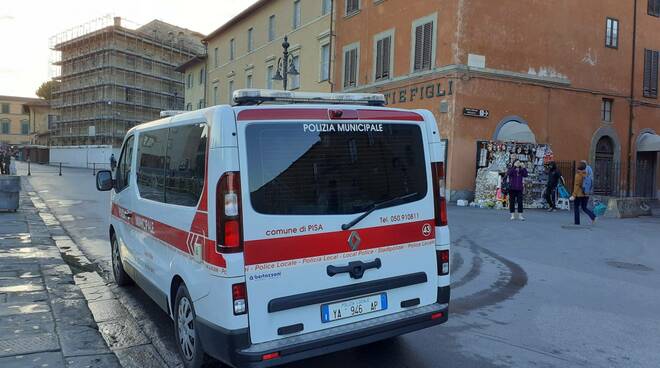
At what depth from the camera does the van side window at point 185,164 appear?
11.8 feet

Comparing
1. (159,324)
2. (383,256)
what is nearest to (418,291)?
(383,256)

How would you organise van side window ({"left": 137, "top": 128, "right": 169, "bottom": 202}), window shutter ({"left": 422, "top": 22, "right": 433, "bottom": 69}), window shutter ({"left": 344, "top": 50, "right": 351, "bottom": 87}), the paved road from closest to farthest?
the paved road < van side window ({"left": 137, "top": 128, "right": 169, "bottom": 202}) < window shutter ({"left": 422, "top": 22, "right": 433, "bottom": 69}) < window shutter ({"left": 344, "top": 50, "right": 351, "bottom": 87})

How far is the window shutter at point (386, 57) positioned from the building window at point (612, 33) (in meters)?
9.80

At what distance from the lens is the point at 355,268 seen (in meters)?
3.64

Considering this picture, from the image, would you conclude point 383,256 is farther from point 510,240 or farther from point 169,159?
point 510,240

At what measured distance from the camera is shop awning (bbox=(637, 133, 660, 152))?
2420cm

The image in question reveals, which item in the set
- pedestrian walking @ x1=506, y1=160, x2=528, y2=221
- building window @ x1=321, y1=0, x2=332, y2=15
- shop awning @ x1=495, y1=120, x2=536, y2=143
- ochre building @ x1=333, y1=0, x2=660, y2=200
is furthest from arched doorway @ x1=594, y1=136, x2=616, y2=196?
building window @ x1=321, y1=0, x2=332, y2=15

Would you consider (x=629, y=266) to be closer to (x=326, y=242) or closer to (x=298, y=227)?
(x=326, y=242)

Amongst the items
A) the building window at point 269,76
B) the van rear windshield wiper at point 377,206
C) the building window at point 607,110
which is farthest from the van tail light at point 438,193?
the building window at point 269,76

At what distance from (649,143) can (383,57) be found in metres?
13.3

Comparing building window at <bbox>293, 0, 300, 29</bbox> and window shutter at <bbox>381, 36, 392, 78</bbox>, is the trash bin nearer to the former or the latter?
window shutter at <bbox>381, 36, 392, 78</bbox>

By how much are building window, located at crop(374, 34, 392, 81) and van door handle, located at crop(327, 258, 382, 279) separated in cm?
1979

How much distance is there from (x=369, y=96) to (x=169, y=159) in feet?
5.64

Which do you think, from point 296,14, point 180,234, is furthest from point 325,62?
point 180,234
